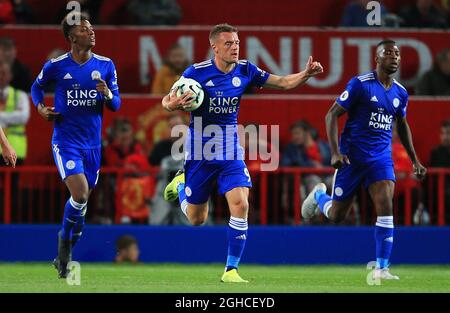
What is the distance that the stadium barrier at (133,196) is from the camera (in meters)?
16.5

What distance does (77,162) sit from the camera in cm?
1271

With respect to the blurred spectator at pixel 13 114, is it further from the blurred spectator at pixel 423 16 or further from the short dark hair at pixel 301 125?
the blurred spectator at pixel 423 16

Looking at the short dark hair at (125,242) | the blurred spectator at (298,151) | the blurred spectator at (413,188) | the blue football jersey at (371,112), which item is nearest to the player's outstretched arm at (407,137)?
the blue football jersey at (371,112)

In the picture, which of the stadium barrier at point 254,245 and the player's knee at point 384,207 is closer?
the player's knee at point 384,207

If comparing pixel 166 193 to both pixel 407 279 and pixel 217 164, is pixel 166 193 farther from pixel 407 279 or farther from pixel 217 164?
pixel 407 279

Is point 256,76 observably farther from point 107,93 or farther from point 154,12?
point 154,12

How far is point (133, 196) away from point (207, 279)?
12.2ft

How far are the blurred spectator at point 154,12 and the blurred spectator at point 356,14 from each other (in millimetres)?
2730

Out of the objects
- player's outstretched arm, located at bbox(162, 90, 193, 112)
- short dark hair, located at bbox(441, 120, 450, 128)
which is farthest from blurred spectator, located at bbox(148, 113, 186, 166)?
player's outstretched arm, located at bbox(162, 90, 193, 112)

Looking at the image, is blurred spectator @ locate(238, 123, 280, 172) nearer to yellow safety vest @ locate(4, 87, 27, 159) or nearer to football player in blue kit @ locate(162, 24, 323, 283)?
yellow safety vest @ locate(4, 87, 27, 159)

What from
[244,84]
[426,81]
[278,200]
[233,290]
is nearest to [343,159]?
Answer: [244,84]

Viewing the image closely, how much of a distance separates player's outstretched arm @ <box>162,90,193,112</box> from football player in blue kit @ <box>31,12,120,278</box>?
0.95 metres

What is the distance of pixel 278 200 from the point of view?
55.1ft
